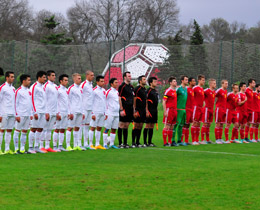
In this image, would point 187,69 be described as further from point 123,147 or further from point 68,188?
point 68,188

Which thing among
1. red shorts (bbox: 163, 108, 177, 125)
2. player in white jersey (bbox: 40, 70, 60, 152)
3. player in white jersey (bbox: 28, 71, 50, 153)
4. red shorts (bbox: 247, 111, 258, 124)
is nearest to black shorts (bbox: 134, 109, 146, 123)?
red shorts (bbox: 163, 108, 177, 125)

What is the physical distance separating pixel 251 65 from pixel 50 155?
647 inches

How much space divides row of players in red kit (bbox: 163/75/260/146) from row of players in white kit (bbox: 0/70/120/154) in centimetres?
209

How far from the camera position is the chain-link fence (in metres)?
26.2

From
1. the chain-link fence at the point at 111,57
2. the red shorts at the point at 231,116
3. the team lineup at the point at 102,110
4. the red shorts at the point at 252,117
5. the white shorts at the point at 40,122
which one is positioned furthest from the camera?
the chain-link fence at the point at 111,57

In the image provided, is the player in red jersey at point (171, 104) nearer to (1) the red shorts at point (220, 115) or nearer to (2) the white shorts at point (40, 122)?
(1) the red shorts at point (220, 115)

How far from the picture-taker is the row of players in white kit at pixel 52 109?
533 inches

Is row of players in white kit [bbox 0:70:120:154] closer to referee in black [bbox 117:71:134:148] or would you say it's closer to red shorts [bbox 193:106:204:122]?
referee in black [bbox 117:71:134:148]

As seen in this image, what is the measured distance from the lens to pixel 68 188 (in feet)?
28.4

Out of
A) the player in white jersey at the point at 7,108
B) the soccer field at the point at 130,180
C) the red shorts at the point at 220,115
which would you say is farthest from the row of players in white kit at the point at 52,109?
the red shorts at the point at 220,115

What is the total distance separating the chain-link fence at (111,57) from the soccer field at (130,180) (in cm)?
1274

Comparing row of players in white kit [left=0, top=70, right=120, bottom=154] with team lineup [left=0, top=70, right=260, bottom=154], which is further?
team lineup [left=0, top=70, right=260, bottom=154]

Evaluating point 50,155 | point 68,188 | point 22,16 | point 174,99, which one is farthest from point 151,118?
point 22,16

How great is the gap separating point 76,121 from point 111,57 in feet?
38.1
